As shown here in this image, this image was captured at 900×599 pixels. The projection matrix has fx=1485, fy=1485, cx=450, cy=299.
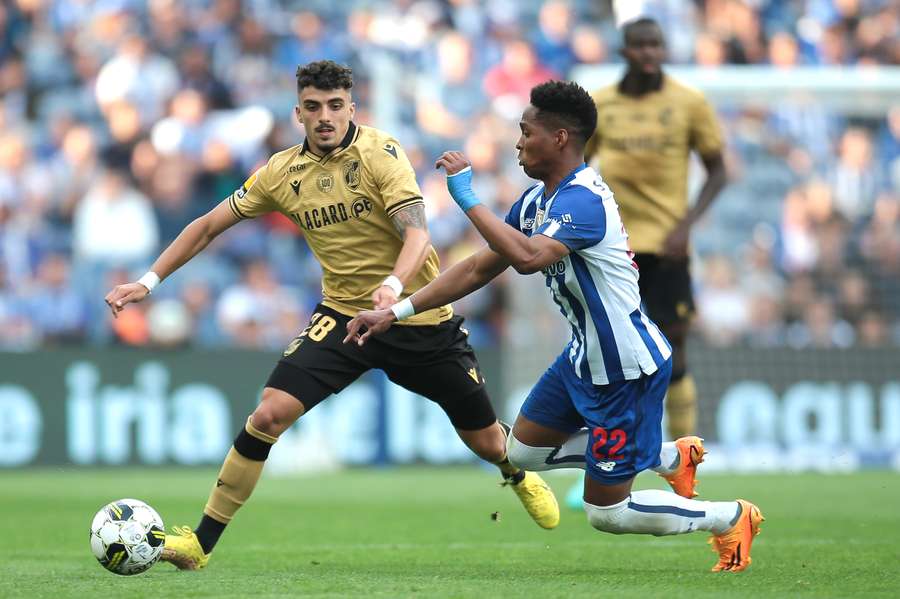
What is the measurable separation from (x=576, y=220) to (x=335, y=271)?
164cm

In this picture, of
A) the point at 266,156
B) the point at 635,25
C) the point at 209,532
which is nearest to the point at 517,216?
the point at 209,532

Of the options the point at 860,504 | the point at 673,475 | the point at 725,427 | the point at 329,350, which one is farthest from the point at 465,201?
the point at 725,427

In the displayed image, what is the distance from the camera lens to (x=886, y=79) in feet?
49.2

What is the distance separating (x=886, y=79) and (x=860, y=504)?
5.47 meters

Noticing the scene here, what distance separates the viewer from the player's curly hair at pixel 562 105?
6816 millimetres

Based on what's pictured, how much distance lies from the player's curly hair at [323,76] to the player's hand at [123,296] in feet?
4.28

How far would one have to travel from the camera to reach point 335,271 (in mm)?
7781

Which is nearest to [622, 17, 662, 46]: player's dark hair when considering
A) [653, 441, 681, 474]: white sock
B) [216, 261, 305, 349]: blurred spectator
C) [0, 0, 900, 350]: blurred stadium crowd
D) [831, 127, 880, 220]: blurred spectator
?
[653, 441, 681, 474]: white sock

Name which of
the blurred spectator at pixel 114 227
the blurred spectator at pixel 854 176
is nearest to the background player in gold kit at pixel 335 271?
the blurred spectator at pixel 114 227

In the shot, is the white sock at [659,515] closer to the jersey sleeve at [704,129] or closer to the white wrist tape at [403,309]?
the white wrist tape at [403,309]

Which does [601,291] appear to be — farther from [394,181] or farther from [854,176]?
[854,176]

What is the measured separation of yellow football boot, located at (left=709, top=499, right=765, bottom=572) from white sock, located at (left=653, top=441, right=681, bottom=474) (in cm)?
45

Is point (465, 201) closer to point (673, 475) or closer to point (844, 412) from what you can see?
point (673, 475)

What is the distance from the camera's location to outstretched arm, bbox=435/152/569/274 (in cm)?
648
